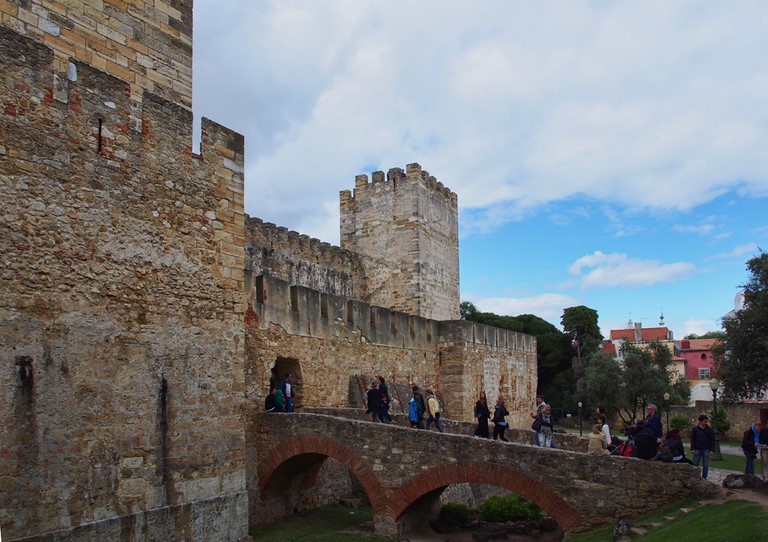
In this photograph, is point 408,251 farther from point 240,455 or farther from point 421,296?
point 240,455

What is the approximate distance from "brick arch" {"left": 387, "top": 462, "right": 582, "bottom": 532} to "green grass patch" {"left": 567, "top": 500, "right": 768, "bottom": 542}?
20.8 inches

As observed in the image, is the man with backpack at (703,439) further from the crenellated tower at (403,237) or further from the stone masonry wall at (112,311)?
the crenellated tower at (403,237)

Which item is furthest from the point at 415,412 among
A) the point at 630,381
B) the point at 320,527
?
the point at 630,381

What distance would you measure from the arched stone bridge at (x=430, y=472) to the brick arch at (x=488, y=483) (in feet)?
0.05

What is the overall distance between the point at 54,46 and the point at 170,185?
243 centimetres

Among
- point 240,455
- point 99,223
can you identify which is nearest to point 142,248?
point 99,223

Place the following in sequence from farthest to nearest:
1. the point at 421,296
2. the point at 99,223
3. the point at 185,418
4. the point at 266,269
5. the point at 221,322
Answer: the point at 421,296 → the point at 266,269 → the point at 221,322 → the point at 185,418 → the point at 99,223

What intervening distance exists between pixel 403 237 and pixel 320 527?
14.9 meters

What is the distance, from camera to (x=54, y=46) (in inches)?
365

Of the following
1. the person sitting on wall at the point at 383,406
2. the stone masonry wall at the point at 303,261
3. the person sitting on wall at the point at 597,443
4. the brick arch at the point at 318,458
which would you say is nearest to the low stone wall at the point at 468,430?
the person sitting on wall at the point at 383,406

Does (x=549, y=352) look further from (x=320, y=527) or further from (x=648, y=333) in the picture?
(x=320, y=527)

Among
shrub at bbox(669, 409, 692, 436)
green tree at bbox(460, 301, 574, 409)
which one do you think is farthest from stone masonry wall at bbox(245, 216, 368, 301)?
green tree at bbox(460, 301, 574, 409)

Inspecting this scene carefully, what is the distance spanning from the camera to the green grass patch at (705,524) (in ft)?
26.1

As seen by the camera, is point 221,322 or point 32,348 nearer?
point 32,348
